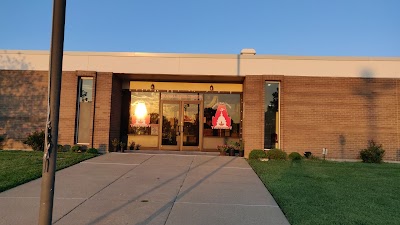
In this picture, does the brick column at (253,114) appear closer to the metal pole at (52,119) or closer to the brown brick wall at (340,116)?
the brown brick wall at (340,116)

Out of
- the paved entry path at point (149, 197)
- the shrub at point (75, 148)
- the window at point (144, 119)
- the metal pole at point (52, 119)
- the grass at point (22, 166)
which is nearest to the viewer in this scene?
the metal pole at point (52, 119)

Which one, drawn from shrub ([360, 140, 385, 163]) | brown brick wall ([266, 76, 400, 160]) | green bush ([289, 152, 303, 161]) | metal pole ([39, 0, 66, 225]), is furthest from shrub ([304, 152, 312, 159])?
metal pole ([39, 0, 66, 225])

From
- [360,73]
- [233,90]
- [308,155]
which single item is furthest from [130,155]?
[360,73]

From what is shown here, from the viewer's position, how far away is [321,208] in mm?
5879

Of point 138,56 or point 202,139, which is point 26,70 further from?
point 202,139

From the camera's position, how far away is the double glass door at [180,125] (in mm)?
15961

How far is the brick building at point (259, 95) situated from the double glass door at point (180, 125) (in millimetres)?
2118

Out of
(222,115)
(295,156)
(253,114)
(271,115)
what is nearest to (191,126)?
(222,115)

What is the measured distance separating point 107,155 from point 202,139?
4885 mm

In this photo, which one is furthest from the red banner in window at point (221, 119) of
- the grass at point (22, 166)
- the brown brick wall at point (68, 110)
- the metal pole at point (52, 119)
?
the metal pole at point (52, 119)

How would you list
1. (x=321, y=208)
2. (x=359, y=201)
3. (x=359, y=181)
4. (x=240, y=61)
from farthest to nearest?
(x=240, y=61), (x=359, y=181), (x=359, y=201), (x=321, y=208)

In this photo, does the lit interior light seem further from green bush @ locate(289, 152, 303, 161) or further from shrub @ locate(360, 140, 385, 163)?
shrub @ locate(360, 140, 385, 163)

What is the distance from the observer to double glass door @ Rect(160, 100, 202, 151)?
52.4 ft

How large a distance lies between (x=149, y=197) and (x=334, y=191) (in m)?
4.31
